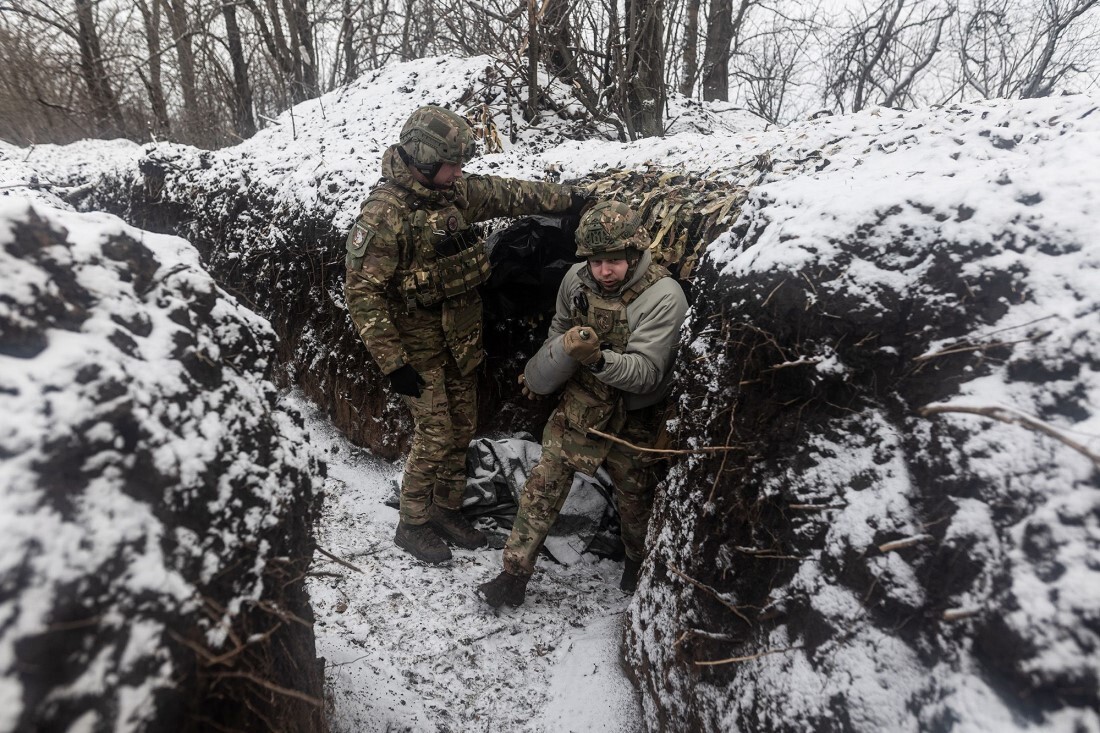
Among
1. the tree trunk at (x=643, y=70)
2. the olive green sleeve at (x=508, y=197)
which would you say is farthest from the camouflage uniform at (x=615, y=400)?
the tree trunk at (x=643, y=70)

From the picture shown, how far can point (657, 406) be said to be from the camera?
10.3 ft

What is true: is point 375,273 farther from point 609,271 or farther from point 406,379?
point 609,271

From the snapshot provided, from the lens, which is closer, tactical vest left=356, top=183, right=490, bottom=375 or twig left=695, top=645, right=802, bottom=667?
twig left=695, top=645, right=802, bottom=667

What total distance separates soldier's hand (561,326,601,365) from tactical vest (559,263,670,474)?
9.3 inches

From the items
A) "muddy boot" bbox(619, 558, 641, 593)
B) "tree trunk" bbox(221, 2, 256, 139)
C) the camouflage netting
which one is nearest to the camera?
the camouflage netting

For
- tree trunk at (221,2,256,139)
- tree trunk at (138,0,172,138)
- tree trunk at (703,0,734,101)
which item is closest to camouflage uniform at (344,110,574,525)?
tree trunk at (703,0,734,101)

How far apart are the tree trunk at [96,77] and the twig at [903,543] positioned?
1515 centimetres

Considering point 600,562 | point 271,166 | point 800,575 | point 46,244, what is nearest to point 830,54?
point 271,166

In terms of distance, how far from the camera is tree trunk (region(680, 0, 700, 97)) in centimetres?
887

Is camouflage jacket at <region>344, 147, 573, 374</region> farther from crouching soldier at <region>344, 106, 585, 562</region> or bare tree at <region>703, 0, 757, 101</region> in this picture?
bare tree at <region>703, 0, 757, 101</region>

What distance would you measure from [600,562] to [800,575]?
6.22 feet

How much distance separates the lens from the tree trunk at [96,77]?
38.1ft

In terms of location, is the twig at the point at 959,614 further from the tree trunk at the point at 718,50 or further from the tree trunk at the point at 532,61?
the tree trunk at the point at 718,50

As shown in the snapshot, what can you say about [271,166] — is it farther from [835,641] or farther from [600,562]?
[835,641]
